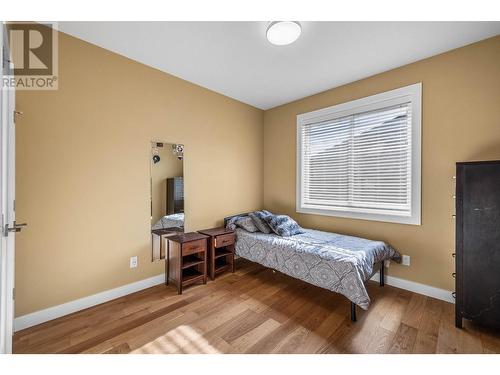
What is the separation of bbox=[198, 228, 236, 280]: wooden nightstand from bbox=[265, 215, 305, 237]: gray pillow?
1.83 ft

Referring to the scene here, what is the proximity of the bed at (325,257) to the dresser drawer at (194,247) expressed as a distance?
54cm

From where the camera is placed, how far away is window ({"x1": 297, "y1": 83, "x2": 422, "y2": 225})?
236 centimetres

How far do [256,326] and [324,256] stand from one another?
0.87m

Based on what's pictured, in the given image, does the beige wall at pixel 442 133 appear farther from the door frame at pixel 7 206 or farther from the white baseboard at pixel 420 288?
the door frame at pixel 7 206

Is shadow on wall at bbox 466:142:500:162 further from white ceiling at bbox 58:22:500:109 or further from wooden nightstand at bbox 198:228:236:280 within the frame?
wooden nightstand at bbox 198:228:236:280

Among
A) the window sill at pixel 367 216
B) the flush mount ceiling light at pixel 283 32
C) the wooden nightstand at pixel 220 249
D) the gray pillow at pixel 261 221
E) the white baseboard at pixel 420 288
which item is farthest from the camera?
the gray pillow at pixel 261 221

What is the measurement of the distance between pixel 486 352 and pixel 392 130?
2.07m

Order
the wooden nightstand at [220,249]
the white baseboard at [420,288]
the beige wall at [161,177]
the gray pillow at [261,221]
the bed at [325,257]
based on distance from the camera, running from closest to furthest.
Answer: the bed at [325,257]
the white baseboard at [420,288]
the beige wall at [161,177]
the wooden nightstand at [220,249]
the gray pillow at [261,221]

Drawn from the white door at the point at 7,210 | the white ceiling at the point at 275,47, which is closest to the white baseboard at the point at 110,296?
the white door at the point at 7,210

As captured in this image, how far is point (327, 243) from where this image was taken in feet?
7.80

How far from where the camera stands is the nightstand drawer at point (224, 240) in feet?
8.97

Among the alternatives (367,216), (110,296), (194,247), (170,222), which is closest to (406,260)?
(367,216)

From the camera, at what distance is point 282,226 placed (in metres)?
2.75

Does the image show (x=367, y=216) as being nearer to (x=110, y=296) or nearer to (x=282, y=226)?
(x=282, y=226)
